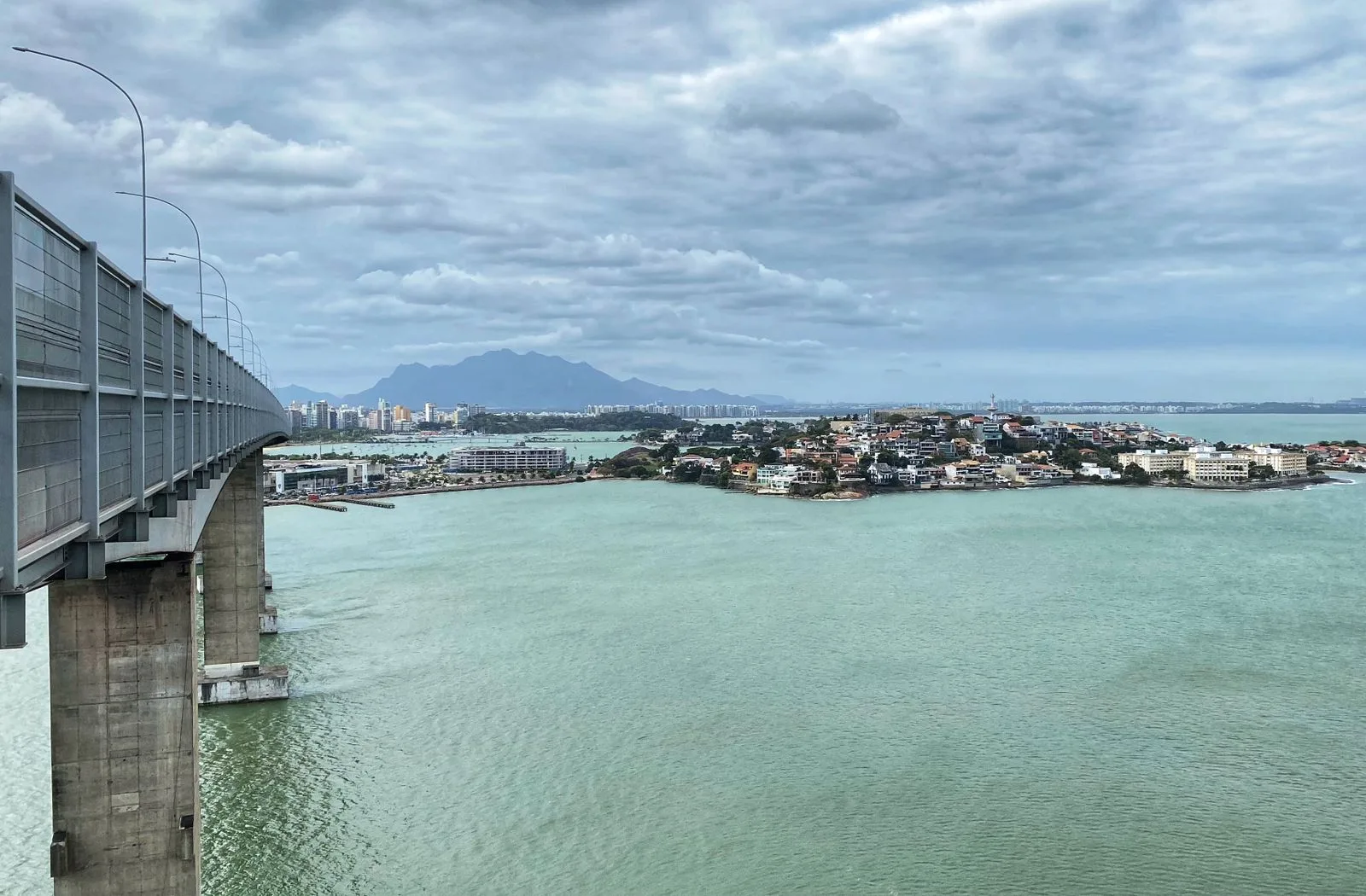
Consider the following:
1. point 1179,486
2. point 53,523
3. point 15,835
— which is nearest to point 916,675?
point 15,835

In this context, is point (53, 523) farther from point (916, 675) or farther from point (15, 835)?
point (916, 675)

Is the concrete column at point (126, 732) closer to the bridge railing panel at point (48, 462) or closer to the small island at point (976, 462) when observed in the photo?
the bridge railing panel at point (48, 462)

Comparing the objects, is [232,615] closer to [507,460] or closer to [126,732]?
[126,732]

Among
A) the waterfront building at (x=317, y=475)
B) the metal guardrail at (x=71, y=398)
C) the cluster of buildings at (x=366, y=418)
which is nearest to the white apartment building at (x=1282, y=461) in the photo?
the waterfront building at (x=317, y=475)

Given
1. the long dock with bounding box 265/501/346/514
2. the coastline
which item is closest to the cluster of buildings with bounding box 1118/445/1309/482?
the coastline

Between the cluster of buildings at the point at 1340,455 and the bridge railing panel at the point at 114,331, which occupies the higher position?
the bridge railing panel at the point at 114,331

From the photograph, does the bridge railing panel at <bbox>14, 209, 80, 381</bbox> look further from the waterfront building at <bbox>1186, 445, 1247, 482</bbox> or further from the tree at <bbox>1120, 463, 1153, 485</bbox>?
the waterfront building at <bbox>1186, 445, 1247, 482</bbox>
